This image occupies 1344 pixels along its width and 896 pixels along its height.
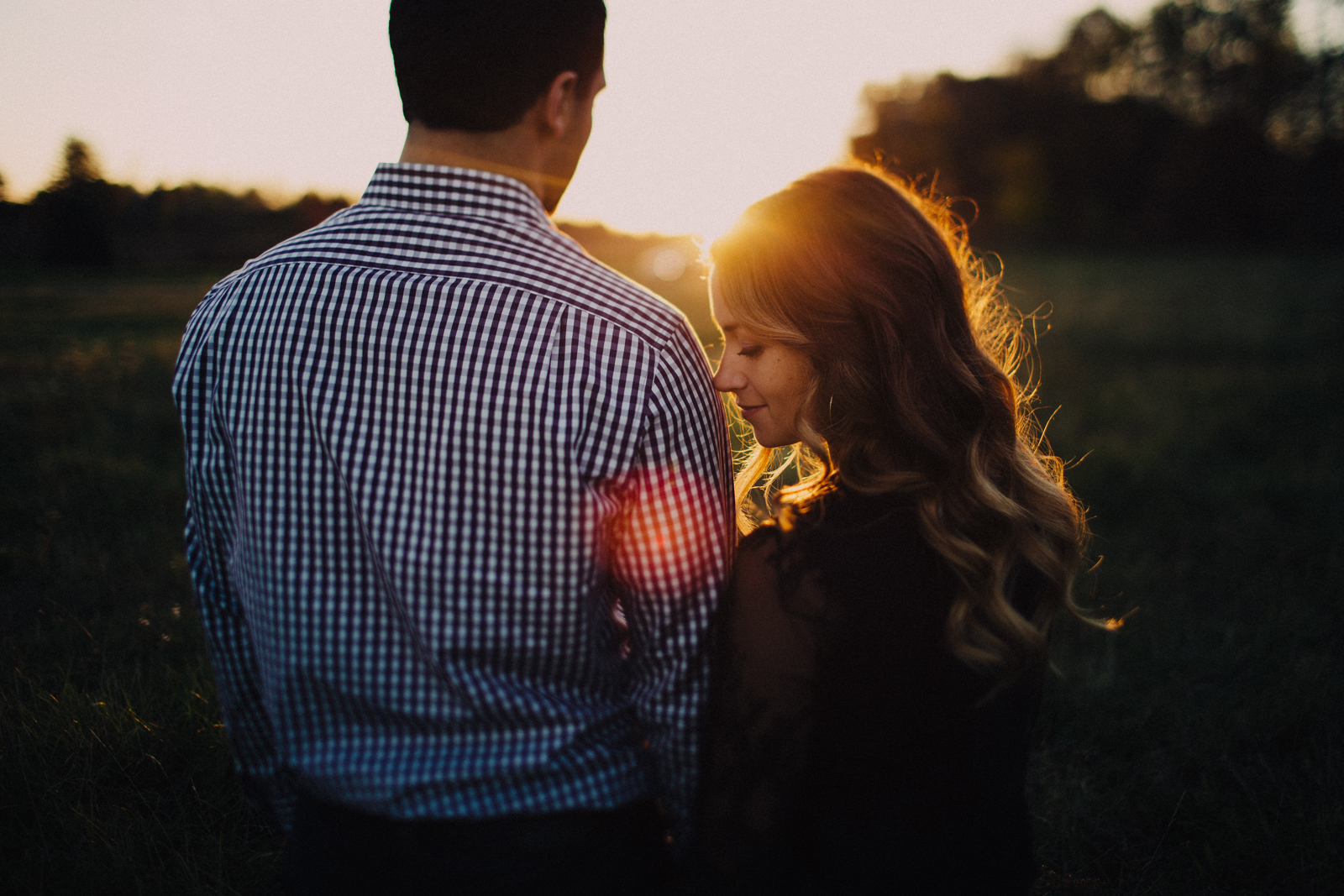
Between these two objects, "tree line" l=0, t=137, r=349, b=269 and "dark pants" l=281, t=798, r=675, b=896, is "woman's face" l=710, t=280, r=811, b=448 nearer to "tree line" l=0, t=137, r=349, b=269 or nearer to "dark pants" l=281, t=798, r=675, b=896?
"dark pants" l=281, t=798, r=675, b=896

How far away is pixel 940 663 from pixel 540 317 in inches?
36.1

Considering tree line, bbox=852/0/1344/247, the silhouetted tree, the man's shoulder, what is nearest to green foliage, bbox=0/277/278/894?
the man's shoulder

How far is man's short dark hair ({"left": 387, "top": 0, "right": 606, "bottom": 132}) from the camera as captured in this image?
1243mm

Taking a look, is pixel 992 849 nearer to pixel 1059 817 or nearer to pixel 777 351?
pixel 777 351

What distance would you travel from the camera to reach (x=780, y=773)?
1370mm

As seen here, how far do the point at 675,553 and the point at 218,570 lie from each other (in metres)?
0.95

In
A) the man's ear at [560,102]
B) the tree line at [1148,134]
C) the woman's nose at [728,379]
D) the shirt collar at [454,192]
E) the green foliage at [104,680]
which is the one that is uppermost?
the tree line at [1148,134]

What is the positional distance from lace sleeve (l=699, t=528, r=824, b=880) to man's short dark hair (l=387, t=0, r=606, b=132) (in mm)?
866

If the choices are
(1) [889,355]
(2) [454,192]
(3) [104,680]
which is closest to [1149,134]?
(1) [889,355]

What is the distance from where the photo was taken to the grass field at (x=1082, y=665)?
2.21 metres

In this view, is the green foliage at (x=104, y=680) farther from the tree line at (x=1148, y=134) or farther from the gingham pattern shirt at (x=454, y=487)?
the tree line at (x=1148, y=134)

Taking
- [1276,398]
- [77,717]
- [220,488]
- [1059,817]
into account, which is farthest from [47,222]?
[1276,398]

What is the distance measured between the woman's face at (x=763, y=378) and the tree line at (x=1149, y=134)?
5126cm

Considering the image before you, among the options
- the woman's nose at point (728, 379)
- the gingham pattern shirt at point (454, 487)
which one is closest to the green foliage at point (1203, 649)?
the woman's nose at point (728, 379)
